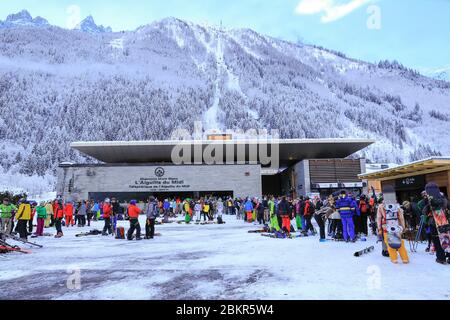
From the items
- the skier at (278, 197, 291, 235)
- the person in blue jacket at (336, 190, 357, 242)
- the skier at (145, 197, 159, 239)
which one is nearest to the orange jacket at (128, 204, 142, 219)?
the skier at (145, 197, 159, 239)

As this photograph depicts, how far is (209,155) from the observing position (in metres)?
33.8

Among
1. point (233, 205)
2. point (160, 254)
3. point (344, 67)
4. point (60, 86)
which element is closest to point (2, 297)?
point (160, 254)

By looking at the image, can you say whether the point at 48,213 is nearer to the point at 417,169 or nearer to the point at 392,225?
the point at 392,225

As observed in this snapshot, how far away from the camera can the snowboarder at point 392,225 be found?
5.66 metres

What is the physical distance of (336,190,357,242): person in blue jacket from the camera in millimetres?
8492

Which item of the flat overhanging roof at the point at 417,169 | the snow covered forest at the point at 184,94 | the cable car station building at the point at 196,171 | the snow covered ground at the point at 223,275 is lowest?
the snow covered ground at the point at 223,275

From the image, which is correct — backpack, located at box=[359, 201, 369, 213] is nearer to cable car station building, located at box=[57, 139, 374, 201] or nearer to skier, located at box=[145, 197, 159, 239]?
skier, located at box=[145, 197, 159, 239]

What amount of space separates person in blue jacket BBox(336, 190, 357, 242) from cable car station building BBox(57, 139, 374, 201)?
22358 mm

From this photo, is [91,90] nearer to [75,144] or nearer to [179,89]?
[179,89]

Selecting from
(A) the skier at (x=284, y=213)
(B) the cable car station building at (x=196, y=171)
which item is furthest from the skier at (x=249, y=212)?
(B) the cable car station building at (x=196, y=171)

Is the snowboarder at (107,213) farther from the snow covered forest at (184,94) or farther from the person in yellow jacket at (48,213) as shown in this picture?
the snow covered forest at (184,94)

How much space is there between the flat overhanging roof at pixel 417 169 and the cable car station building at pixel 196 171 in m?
17.6

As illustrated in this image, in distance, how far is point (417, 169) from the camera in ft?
36.6
